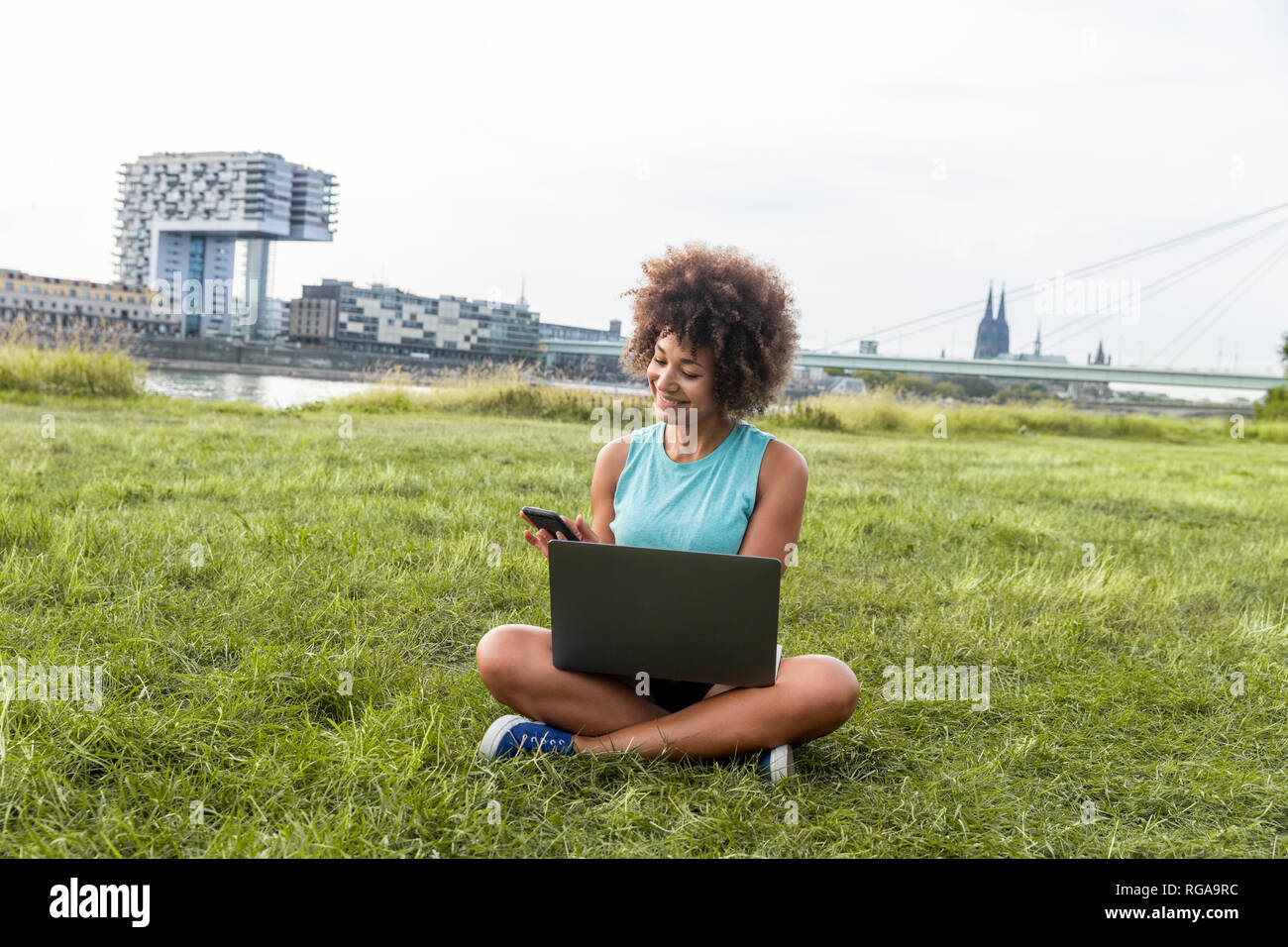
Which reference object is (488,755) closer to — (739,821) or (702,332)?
(739,821)

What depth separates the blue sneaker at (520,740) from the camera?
2.21 m

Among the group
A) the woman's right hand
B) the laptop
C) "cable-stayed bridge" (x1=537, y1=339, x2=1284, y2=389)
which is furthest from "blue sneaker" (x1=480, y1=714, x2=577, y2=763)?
"cable-stayed bridge" (x1=537, y1=339, x2=1284, y2=389)

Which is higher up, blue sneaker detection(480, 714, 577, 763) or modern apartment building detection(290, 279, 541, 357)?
modern apartment building detection(290, 279, 541, 357)

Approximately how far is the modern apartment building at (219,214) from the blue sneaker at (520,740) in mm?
89094

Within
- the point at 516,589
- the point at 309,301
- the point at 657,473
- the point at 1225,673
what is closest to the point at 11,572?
the point at 516,589

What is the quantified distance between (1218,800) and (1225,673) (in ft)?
3.93

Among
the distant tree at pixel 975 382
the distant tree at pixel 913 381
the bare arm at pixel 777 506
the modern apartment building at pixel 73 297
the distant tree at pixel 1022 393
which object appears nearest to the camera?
the bare arm at pixel 777 506

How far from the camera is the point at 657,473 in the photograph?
2482 millimetres

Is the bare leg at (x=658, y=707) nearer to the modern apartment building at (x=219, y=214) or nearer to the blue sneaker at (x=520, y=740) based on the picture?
the blue sneaker at (x=520, y=740)

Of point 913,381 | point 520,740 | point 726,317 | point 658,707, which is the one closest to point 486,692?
point 520,740

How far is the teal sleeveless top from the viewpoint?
7.68 feet

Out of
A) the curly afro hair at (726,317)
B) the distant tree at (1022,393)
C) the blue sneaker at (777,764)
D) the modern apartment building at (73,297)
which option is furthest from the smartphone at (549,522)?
the modern apartment building at (73,297)

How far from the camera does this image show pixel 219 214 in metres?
91.6

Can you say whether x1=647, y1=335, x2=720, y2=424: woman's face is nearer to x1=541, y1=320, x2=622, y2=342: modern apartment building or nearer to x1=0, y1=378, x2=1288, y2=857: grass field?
x1=0, y1=378, x2=1288, y2=857: grass field
